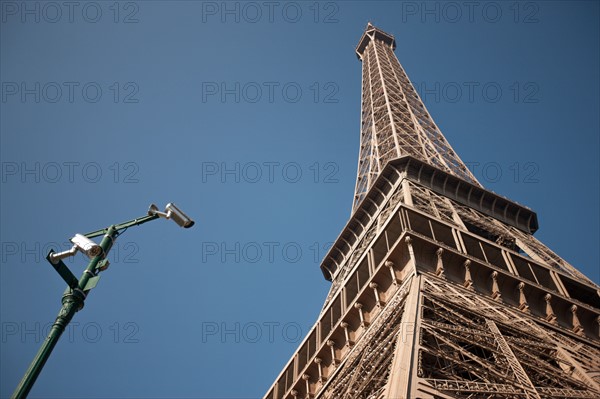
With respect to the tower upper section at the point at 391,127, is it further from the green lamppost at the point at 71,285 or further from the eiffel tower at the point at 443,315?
the green lamppost at the point at 71,285

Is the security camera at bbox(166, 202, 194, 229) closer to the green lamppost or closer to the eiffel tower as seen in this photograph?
the green lamppost

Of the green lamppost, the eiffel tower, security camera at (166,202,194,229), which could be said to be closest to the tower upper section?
the eiffel tower

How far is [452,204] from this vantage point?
39.2 m

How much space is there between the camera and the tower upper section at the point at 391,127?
48.6 meters

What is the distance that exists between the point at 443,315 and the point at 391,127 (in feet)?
125

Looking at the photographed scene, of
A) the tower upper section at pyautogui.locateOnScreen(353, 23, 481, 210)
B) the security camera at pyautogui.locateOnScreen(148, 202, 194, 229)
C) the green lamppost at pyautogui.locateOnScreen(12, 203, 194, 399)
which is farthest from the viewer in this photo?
the tower upper section at pyautogui.locateOnScreen(353, 23, 481, 210)

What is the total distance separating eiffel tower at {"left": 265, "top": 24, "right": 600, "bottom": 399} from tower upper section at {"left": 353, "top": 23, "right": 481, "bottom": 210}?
7447 mm

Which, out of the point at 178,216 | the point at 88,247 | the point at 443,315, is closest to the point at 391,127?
the point at 443,315

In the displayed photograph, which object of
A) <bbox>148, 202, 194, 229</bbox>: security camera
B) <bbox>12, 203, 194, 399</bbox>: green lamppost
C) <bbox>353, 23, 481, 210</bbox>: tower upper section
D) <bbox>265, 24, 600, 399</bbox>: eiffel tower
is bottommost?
<bbox>12, 203, 194, 399</bbox>: green lamppost

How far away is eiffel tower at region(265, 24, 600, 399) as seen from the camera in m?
15.3

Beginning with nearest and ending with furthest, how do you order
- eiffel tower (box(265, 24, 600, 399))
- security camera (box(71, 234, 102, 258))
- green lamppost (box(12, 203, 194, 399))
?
1. green lamppost (box(12, 203, 194, 399))
2. security camera (box(71, 234, 102, 258))
3. eiffel tower (box(265, 24, 600, 399))

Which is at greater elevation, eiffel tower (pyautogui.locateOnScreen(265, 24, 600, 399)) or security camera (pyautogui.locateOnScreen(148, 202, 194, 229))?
eiffel tower (pyautogui.locateOnScreen(265, 24, 600, 399))

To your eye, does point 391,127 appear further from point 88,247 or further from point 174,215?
point 88,247

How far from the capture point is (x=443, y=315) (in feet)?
60.3
